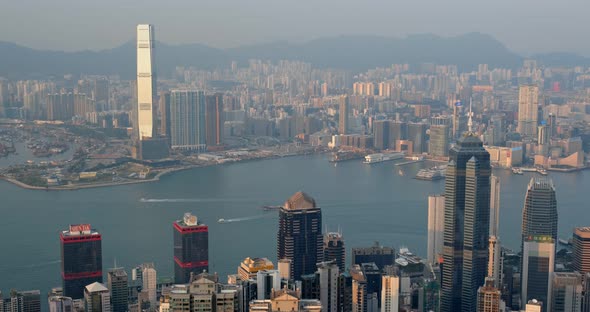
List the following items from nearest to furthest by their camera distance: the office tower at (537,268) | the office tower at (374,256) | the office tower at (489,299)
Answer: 1. the office tower at (489,299)
2. the office tower at (537,268)
3. the office tower at (374,256)

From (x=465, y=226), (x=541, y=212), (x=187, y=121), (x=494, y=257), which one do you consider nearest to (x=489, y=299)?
(x=494, y=257)

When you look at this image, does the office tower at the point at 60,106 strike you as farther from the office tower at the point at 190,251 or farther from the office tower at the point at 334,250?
the office tower at the point at 334,250

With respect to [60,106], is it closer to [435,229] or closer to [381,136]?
[381,136]

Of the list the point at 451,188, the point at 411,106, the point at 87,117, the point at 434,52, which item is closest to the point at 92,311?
the point at 451,188

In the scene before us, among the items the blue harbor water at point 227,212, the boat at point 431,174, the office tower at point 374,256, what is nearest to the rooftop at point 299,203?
the office tower at point 374,256

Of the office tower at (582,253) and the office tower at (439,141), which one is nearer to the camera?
the office tower at (582,253)

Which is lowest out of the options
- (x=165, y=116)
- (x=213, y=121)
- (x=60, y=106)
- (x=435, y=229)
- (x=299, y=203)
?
(x=435, y=229)

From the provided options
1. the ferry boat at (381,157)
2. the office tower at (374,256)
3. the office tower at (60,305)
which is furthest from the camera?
the ferry boat at (381,157)
